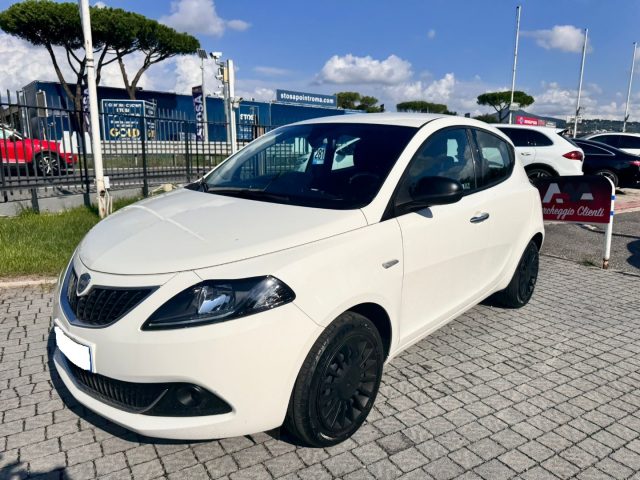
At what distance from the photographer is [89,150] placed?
8.90 m

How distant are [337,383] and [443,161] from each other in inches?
69.0

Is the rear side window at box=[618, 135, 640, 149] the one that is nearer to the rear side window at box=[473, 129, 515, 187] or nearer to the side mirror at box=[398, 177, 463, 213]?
the rear side window at box=[473, 129, 515, 187]

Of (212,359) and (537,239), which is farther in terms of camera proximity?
(537,239)

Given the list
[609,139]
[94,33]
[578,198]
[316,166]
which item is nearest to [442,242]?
[316,166]

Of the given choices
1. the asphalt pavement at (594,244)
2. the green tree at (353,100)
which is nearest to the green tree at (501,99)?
the green tree at (353,100)

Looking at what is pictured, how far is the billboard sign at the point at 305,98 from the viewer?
1959 inches

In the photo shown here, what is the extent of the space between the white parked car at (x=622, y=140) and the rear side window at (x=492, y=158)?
47.2 feet

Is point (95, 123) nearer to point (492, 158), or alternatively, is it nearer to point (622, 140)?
point (492, 158)

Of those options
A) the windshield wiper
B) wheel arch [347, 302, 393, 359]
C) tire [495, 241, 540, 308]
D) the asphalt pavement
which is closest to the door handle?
tire [495, 241, 540, 308]

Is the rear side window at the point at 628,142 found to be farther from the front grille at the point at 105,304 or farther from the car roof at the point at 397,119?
the front grille at the point at 105,304

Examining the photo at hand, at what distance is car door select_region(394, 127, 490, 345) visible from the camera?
2.89 metres

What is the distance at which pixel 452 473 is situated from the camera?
2.41 m

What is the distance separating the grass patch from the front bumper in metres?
3.68

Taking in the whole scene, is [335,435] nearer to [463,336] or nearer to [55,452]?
[55,452]
